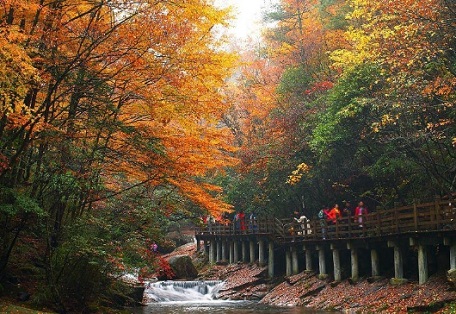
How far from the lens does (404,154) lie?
20203mm

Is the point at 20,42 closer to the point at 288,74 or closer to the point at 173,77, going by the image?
the point at 173,77

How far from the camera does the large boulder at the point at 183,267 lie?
31625mm

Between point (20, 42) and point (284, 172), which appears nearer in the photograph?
point (20, 42)

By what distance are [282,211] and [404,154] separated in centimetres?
1312

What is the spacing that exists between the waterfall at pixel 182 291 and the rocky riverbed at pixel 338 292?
953 mm

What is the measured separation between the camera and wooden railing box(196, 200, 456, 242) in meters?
16.4

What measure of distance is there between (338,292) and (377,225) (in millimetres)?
3336

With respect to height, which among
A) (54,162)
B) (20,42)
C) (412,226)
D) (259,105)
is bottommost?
(412,226)

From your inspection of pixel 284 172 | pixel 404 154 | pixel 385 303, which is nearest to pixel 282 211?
pixel 284 172

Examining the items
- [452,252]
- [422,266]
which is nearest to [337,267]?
[422,266]

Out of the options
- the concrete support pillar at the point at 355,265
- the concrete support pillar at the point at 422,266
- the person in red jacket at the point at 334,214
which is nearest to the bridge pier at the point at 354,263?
the concrete support pillar at the point at 355,265

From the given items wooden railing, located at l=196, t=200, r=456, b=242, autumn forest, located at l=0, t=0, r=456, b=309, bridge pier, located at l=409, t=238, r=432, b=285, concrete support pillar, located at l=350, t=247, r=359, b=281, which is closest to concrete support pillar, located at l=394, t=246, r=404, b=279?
wooden railing, located at l=196, t=200, r=456, b=242

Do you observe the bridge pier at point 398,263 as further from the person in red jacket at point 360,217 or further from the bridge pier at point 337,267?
the bridge pier at point 337,267

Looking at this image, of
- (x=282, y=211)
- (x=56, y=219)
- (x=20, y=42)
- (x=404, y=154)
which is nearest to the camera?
(x=20, y=42)
